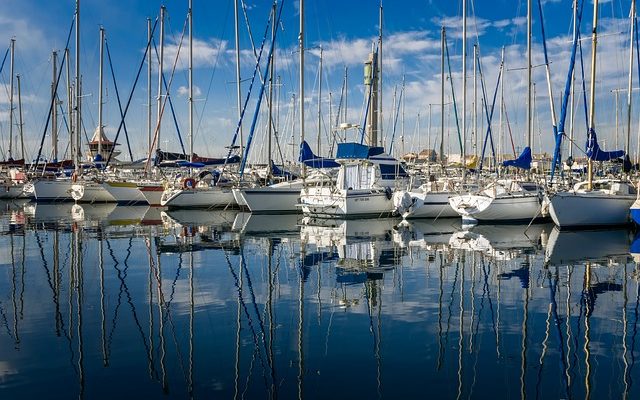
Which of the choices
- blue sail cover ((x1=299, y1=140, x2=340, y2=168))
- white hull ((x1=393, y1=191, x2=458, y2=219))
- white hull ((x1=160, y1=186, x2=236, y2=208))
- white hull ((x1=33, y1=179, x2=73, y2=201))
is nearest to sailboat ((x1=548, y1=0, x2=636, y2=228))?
white hull ((x1=393, y1=191, x2=458, y2=219))

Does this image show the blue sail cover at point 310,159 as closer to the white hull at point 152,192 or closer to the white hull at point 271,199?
the white hull at point 271,199

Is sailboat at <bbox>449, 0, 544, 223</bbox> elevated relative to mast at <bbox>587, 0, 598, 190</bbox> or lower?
lower

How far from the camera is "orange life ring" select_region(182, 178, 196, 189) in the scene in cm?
3388

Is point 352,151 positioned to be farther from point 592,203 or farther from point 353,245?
point 353,245

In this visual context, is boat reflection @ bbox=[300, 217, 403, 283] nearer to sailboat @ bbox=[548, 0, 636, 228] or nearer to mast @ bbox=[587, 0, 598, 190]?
sailboat @ bbox=[548, 0, 636, 228]

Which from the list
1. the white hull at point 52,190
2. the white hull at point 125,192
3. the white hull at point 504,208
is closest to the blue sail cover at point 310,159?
the white hull at point 504,208

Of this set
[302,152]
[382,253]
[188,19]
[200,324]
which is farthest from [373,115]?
[200,324]

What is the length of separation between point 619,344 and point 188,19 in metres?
35.7

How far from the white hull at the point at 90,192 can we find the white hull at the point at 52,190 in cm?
144

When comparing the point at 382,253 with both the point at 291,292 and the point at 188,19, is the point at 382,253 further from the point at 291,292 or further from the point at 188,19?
the point at 188,19

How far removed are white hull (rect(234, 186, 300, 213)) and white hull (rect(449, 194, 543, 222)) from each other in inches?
354

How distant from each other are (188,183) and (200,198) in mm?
1115

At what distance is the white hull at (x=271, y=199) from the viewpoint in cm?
2997

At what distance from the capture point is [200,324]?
877cm
